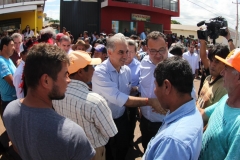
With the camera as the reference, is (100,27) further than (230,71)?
Yes

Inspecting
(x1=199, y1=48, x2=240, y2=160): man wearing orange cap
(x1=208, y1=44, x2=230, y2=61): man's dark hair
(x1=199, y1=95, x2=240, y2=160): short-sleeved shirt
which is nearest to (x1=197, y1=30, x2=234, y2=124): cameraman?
(x1=208, y1=44, x2=230, y2=61): man's dark hair

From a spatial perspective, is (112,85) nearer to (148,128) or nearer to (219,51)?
(148,128)

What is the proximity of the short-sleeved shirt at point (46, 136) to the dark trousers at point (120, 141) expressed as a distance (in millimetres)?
1845

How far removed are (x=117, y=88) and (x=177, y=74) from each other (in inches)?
67.3

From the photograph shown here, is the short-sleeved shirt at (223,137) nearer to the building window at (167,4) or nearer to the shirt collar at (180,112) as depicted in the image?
the shirt collar at (180,112)

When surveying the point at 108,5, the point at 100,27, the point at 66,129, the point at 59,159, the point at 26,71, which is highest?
the point at 108,5

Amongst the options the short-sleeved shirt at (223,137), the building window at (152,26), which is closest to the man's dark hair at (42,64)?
the short-sleeved shirt at (223,137)

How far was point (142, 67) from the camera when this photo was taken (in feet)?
11.3

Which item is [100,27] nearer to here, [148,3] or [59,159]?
[148,3]

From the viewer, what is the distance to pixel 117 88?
321 centimetres

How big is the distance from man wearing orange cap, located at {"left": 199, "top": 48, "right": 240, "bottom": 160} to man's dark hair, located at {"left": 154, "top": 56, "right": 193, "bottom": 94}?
34cm

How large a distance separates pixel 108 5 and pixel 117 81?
1637cm

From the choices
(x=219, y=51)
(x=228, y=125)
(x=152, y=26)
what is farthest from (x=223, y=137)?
(x=152, y=26)

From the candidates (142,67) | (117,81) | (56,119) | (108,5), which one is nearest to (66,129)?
(56,119)
